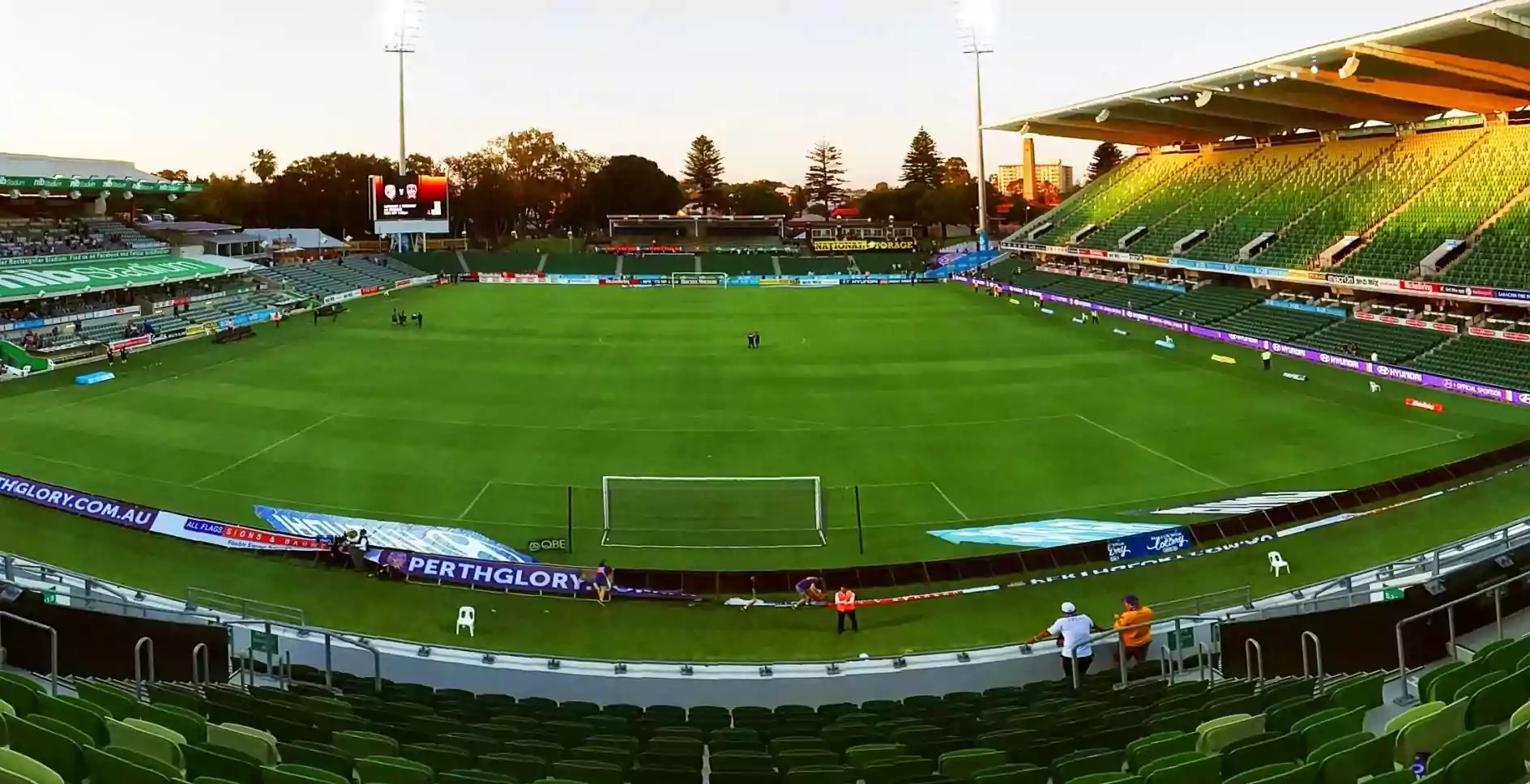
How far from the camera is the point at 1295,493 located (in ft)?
78.2

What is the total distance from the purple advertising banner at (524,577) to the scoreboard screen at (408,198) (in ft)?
224

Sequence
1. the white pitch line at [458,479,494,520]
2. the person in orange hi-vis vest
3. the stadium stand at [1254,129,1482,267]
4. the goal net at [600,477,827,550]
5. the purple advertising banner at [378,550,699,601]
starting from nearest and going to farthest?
the person in orange hi-vis vest → the purple advertising banner at [378,550,699,601] → the goal net at [600,477,827,550] → the white pitch line at [458,479,494,520] → the stadium stand at [1254,129,1482,267]

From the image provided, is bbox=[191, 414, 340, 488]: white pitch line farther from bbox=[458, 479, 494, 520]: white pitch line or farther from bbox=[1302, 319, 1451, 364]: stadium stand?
bbox=[1302, 319, 1451, 364]: stadium stand

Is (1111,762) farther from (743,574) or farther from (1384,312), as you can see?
(1384,312)

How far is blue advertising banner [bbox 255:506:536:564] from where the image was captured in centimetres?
2039

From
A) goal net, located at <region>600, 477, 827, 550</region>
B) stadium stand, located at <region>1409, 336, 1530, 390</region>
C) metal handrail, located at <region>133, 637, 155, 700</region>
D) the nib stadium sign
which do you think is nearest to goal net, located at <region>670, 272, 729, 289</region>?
the nib stadium sign

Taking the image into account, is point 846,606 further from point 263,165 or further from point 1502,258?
point 263,165

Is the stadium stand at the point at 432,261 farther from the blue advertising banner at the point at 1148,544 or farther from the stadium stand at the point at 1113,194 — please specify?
the blue advertising banner at the point at 1148,544

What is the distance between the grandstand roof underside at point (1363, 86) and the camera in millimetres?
36594

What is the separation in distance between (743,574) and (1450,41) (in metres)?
36.9

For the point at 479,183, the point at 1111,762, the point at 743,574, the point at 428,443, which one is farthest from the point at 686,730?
the point at 479,183

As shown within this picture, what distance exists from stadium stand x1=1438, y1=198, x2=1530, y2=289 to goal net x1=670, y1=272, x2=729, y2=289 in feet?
185

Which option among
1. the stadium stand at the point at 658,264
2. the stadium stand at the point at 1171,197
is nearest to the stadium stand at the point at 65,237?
the stadium stand at the point at 658,264

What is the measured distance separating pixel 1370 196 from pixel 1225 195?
12.8m
